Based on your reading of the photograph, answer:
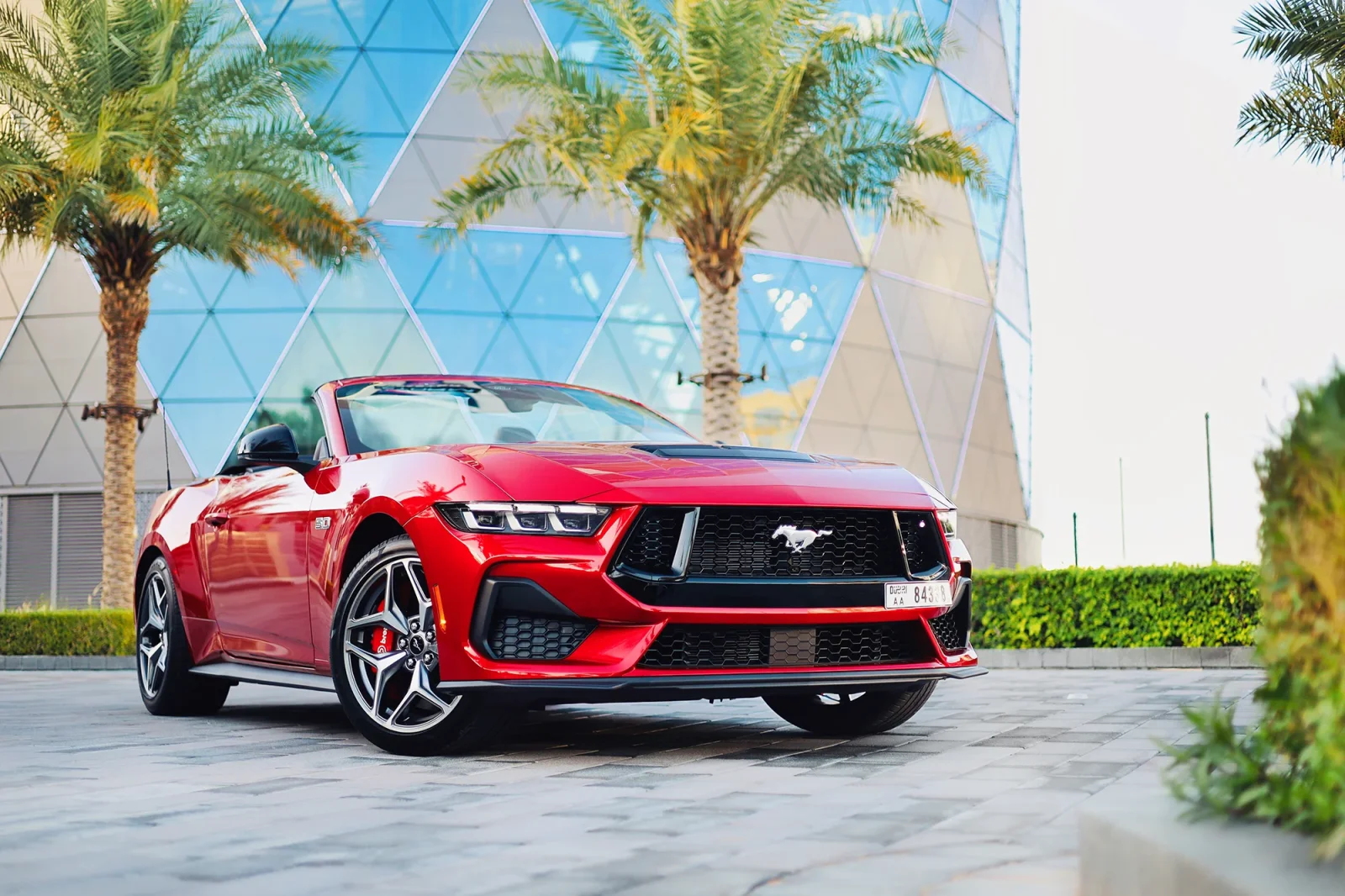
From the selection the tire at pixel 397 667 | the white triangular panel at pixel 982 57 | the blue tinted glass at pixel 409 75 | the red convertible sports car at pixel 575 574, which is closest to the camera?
the red convertible sports car at pixel 575 574

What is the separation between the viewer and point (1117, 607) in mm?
14453

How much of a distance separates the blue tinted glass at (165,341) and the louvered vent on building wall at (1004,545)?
16.9m

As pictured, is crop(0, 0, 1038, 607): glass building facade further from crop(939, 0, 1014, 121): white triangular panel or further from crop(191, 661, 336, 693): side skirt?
crop(191, 661, 336, 693): side skirt

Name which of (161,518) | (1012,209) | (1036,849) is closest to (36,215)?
(161,518)

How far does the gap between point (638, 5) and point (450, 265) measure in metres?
10.4

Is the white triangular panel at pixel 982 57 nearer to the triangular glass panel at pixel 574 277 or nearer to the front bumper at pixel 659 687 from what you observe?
the triangular glass panel at pixel 574 277

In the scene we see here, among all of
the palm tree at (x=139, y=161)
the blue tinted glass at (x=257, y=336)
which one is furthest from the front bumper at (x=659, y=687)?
the blue tinted glass at (x=257, y=336)

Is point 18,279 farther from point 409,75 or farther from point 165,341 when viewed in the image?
point 409,75

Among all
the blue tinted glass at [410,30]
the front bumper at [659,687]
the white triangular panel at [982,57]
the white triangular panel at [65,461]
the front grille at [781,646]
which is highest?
the white triangular panel at [982,57]

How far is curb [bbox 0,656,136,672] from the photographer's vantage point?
18.2 metres

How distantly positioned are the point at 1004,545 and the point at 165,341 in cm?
1821

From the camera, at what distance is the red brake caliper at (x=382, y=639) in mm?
5656

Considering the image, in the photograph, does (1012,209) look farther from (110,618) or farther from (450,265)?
(110,618)

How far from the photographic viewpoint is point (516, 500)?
5.21 meters
